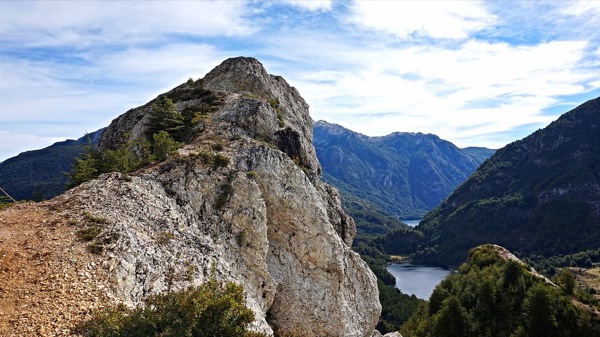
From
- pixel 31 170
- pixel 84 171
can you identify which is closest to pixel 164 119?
pixel 84 171

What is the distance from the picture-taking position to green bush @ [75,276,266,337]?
497 inches

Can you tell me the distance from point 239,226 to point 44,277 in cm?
1095

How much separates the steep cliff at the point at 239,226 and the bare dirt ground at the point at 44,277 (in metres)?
0.78

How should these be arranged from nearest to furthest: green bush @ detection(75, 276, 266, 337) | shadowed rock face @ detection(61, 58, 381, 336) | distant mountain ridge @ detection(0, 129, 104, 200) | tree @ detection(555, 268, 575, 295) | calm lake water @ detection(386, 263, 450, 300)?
green bush @ detection(75, 276, 266, 337) → shadowed rock face @ detection(61, 58, 381, 336) → tree @ detection(555, 268, 575, 295) → distant mountain ridge @ detection(0, 129, 104, 200) → calm lake water @ detection(386, 263, 450, 300)

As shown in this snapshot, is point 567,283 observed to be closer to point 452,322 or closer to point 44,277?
point 452,322

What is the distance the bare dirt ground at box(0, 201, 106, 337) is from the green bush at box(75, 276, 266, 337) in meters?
1.02

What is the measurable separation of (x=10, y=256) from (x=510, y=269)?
64.8 meters

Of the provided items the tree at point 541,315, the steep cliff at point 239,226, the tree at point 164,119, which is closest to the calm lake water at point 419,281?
the tree at point 541,315

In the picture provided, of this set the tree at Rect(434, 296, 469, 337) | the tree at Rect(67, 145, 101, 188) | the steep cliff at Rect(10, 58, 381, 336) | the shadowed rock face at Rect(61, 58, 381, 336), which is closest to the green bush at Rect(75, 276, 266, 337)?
the steep cliff at Rect(10, 58, 381, 336)

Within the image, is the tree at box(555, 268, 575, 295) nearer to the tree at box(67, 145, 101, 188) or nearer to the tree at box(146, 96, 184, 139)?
the tree at box(146, 96, 184, 139)

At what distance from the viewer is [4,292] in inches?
546

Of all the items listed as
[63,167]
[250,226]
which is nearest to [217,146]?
[250,226]

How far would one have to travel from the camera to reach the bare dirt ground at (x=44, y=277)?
1305cm

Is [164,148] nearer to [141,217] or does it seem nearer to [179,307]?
[141,217]
